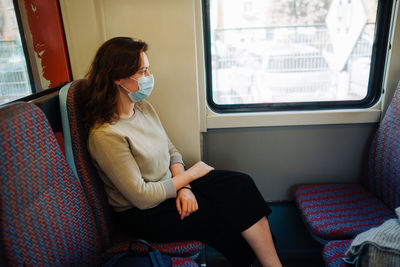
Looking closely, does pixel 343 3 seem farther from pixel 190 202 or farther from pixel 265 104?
pixel 190 202

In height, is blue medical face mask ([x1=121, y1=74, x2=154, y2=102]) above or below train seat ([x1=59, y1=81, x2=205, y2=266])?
above

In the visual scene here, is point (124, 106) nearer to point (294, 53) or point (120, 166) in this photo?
point (120, 166)

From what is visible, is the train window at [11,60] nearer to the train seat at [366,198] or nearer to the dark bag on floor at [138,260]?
the dark bag on floor at [138,260]

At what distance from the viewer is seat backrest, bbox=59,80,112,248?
4.58 ft

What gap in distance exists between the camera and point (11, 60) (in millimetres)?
1451

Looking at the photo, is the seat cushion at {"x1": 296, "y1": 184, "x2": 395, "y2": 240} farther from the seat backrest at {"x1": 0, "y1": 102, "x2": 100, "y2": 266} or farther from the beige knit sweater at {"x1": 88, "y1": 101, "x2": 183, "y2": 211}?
the seat backrest at {"x1": 0, "y1": 102, "x2": 100, "y2": 266}

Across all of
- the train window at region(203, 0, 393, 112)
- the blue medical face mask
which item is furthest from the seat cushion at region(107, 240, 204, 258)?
the train window at region(203, 0, 393, 112)

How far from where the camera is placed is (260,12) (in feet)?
6.80

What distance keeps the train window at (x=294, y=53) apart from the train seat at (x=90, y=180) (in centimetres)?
101

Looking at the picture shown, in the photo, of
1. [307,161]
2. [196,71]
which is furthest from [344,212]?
[196,71]

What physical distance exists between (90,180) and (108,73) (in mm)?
537

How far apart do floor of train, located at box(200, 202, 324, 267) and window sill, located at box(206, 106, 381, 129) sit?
0.68 metres

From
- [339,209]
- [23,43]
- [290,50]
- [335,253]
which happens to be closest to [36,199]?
[23,43]

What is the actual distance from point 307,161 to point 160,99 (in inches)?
47.0
